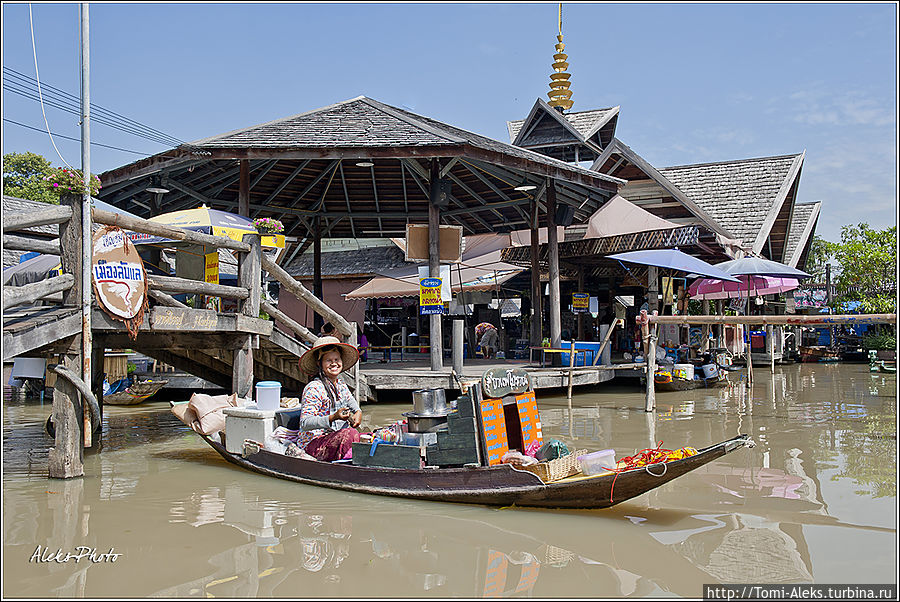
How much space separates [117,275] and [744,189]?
21856 millimetres

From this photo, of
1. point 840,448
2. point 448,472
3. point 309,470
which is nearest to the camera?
point 448,472

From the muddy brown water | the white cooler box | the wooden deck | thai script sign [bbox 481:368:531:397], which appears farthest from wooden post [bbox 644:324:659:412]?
the white cooler box

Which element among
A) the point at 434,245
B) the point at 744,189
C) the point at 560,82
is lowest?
the point at 434,245

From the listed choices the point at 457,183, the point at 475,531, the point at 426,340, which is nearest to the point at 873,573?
the point at 475,531

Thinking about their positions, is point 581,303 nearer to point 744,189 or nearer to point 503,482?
point 744,189

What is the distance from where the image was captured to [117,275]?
745cm

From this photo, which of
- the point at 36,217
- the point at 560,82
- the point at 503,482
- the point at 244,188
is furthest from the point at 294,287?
the point at 560,82

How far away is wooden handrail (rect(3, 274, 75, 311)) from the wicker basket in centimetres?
458

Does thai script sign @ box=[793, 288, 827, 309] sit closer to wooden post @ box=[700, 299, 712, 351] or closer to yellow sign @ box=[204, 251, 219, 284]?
wooden post @ box=[700, 299, 712, 351]

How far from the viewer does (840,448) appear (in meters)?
8.81

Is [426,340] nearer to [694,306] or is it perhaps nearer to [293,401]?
[694,306]

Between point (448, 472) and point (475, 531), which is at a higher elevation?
point (448, 472)

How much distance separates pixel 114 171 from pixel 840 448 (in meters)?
12.2

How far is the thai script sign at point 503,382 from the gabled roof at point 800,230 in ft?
77.8
